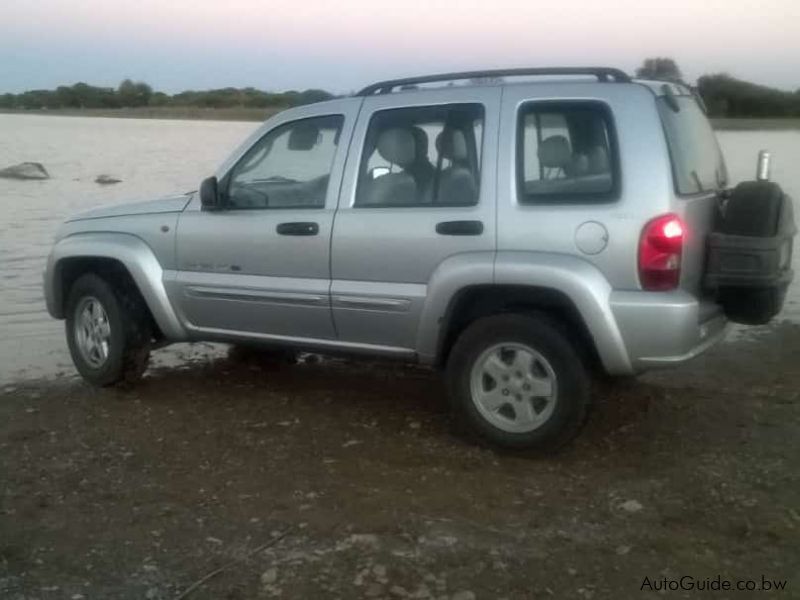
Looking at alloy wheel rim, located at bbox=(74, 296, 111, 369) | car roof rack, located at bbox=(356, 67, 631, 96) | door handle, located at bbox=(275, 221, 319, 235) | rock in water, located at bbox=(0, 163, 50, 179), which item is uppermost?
car roof rack, located at bbox=(356, 67, 631, 96)

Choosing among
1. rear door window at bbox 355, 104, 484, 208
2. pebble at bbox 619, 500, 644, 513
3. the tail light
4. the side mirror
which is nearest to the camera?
pebble at bbox 619, 500, 644, 513

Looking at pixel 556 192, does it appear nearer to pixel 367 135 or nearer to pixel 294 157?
pixel 367 135

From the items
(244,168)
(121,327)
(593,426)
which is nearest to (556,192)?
(593,426)

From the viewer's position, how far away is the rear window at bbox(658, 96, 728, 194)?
203 inches

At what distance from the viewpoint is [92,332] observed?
7.03 meters

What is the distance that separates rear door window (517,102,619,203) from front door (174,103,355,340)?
3.71 ft

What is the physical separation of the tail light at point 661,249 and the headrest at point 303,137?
2144 mm

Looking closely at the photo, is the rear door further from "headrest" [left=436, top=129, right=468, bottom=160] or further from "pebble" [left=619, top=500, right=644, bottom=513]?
"pebble" [left=619, top=500, right=644, bottom=513]

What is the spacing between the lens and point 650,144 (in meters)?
5.05

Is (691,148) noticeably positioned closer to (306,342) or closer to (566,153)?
(566,153)

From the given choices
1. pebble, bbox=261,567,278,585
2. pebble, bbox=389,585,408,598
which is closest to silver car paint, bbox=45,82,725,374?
pebble, bbox=389,585,408,598

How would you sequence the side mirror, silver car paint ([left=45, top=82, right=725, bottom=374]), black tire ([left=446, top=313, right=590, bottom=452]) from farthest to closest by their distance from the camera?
1. the side mirror
2. black tire ([left=446, top=313, right=590, bottom=452])
3. silver car paint ([left=45, top=82, right=725, bottom=374])

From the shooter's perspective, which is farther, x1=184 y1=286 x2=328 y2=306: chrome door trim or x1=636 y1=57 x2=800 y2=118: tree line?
x1=636 y1=57 x2=800 y2=118: tree line

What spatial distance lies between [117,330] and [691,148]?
371 centimetres
